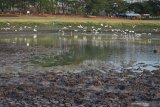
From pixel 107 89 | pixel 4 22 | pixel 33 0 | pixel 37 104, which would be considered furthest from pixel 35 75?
pixel 33 0

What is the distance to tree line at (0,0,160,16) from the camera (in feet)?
297

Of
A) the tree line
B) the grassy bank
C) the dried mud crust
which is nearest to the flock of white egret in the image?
the grassy bank

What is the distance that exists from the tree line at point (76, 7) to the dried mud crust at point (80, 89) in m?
63.7

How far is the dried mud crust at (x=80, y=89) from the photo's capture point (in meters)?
17.2

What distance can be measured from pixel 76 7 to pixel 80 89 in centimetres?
7833

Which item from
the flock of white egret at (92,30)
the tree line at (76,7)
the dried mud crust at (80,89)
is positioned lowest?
the flock of white egret at (92,30)

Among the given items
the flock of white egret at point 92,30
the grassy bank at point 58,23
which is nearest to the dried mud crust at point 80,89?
the flock of white egret at point 92,30

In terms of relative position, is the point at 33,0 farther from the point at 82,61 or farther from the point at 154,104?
the point at 154,104

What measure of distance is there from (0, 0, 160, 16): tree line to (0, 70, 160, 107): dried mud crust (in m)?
63.7

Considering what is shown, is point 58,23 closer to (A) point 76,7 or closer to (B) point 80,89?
(A) point 76,7

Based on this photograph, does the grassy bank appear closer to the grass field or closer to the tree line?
the grass field

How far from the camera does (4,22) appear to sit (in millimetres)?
67188

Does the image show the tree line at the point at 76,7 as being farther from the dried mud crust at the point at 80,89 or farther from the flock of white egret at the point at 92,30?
the dried mud crust at the point at 80,89

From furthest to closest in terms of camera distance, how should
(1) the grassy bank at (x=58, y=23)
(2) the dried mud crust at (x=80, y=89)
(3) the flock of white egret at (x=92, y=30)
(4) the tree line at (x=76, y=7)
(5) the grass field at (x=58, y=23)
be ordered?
(4) the tree line at (x=76, y=7)
(5) the grass field at (x=58, y=23)
(1) the grassy bank at (x=58, y=23)
(3) the flock of white egret at (x=92, y=30)
(2) the dried mud crust at (x=80, y=89)
